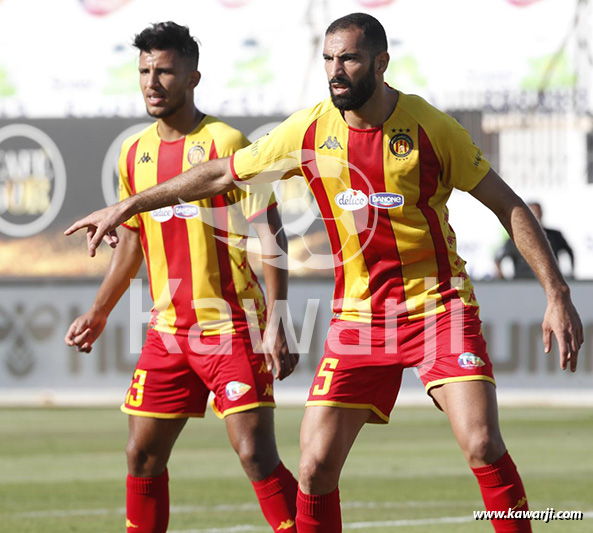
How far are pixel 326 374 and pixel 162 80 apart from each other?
1643 mm

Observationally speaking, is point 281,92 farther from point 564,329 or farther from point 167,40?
point 564,329

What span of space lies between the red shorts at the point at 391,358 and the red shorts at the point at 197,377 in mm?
574

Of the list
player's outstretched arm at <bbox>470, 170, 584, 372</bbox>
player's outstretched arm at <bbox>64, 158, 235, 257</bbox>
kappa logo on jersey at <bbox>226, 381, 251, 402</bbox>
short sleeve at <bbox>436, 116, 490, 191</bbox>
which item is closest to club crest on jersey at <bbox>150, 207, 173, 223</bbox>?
player's outstretched arm at <bbox>64, 158, 235, 257</bbox>

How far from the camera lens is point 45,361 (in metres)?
13.3

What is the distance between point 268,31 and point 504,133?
4.29 metres

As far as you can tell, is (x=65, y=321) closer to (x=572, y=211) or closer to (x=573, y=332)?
(x=572, y=211)

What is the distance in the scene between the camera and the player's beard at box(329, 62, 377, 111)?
493 centimetres

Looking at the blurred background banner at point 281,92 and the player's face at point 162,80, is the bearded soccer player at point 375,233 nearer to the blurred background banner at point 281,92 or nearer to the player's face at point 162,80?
the player's face at point 162,80

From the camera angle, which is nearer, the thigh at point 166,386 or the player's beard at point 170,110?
the thigh at point 166,386

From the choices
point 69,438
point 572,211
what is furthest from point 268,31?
point 69,438

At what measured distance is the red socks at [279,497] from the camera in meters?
5.45

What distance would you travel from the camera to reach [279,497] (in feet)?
17.9

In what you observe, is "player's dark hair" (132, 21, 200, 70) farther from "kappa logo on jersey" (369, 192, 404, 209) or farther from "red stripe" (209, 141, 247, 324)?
"kappa logo on jersey" (369, 192, 404, 209)

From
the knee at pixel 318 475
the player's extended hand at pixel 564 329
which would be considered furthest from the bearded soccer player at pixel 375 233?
the player's extended hand at pixel 564 329
